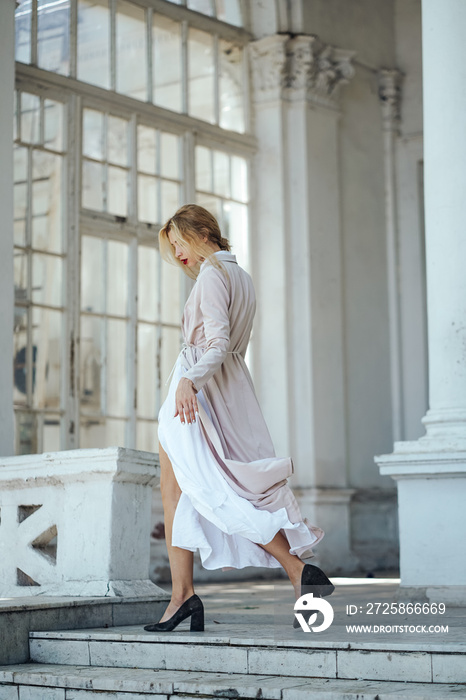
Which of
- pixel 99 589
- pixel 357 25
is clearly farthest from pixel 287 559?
pixel 357 25

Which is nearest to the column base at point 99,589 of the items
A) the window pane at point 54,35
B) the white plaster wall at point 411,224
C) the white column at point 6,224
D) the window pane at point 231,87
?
the white column at point 6,224

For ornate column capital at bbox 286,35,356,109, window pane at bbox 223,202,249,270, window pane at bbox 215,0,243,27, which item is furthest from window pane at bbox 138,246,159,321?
window pane at bbox 215,0,243,27

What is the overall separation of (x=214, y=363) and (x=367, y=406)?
599 cm

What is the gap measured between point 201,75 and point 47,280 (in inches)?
93.7

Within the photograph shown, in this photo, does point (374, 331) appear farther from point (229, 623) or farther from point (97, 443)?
point (229, 623)

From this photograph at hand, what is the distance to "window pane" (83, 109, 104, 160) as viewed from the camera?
7.46m

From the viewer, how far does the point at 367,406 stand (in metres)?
9.09

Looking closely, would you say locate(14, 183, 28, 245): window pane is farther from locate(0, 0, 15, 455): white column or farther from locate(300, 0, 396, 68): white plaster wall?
locate(300, 0, 396, 68): white plaster wall

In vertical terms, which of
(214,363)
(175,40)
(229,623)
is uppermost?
(175,40)

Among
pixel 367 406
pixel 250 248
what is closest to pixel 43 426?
pixel 250 248

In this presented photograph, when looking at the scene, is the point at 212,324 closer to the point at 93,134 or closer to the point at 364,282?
the point at 93,134

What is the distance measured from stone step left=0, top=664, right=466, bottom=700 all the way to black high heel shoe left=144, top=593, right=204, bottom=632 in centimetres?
21

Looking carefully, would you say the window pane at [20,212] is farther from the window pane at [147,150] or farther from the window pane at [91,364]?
the window pane at [147,150]

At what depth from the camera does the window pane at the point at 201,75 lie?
8.34m
